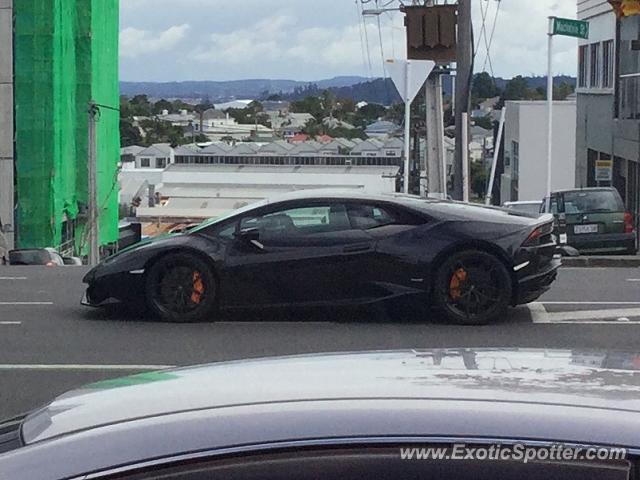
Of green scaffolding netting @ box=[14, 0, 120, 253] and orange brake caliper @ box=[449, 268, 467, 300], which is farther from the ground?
green scaffolding netting @ box=[14, 0, 120, 253]

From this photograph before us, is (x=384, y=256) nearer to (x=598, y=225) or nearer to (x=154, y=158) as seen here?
(x=598, y=225)

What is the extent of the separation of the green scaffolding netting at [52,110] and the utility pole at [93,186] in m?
0.69

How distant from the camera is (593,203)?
25.4 m

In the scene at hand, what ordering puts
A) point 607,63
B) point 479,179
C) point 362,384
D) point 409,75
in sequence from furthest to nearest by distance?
point 479,179 → point 607,63 → point 409,75 → point 362,384

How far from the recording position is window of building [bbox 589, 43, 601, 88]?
45.6 meters

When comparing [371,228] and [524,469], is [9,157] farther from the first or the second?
[524,469]

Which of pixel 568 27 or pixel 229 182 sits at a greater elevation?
pixel 568 27

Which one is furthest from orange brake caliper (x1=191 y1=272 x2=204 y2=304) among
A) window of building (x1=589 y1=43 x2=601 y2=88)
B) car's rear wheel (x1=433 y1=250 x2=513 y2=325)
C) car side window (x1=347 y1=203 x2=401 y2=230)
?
window of building (x1=589 y1=43 x2=601 y2=88)

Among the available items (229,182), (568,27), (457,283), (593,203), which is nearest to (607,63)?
(229,182)

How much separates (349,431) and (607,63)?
43.2m

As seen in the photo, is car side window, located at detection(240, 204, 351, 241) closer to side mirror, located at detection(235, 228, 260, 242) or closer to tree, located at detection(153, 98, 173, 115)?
side mirror, located at detection(235, 228, 260, 242)

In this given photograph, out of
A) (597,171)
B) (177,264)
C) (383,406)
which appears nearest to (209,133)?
(597,171)

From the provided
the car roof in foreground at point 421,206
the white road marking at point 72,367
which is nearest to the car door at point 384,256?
the car roof in foreground at point 421,206

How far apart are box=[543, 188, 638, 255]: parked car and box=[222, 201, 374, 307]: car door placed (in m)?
14.4
